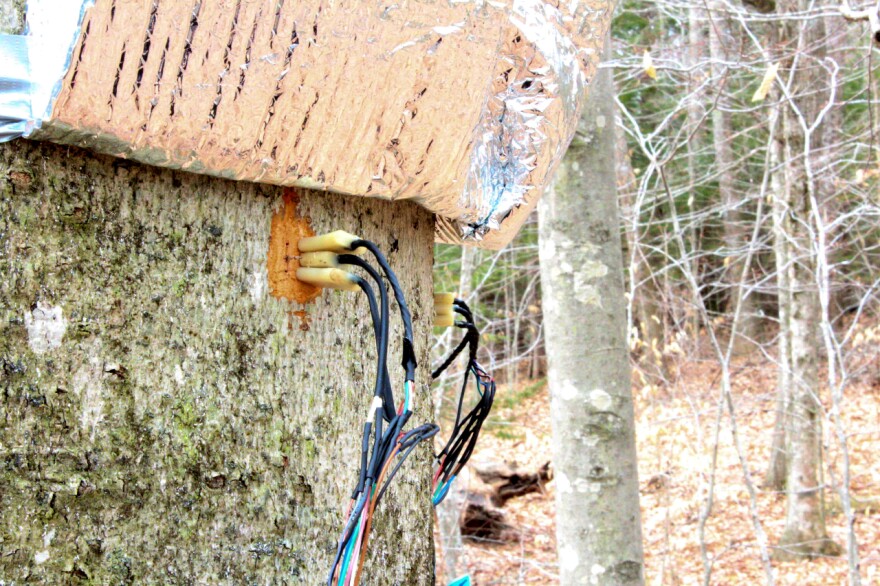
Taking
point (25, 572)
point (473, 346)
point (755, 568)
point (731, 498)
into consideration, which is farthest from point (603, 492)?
point (731, 498)

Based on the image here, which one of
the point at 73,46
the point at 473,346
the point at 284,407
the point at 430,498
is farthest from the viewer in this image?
the point at 473,346

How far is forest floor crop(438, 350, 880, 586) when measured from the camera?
5.42m

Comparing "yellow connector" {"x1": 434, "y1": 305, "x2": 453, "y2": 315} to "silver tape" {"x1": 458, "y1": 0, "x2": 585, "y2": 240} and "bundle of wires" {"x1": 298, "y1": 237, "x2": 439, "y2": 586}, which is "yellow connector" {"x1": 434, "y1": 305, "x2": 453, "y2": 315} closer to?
"silver tape" {"x1": 458, "y1": 0, "x2": 585, "y2": 240}

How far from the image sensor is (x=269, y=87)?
77 centimetres

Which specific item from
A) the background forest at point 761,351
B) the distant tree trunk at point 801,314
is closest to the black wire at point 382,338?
the background forest at point 761,351

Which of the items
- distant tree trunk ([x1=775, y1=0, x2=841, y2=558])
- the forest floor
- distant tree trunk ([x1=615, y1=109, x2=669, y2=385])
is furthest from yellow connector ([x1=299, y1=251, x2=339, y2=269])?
distant tree trunk ([x1=775, y1=0, x2=841, y2=558])

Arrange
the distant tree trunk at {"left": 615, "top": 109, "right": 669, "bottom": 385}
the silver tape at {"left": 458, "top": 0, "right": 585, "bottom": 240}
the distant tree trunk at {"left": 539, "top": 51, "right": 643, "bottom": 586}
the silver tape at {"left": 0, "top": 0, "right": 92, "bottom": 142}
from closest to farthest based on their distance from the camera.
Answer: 1. the silver tape at {"left": 0, "top": 0, "right": 92, "bottom": 142}
2. the silver tape at {"left": 458, "top": 0, "right": 585, "bottom": 240}
3. the distant tree trunk at {"left": 539, "top": 51, "right": 643, "bottom": 586}
4. the distant tree trunk at {"left": 615, "top": 109, "right": 669, "bottom": 385}

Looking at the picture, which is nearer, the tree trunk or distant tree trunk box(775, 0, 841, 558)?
the tree trunk

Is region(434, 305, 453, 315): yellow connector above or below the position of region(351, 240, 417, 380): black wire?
above

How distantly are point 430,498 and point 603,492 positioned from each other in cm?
164

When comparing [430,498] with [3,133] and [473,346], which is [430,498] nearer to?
[473,346]

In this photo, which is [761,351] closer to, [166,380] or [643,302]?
[643,302]

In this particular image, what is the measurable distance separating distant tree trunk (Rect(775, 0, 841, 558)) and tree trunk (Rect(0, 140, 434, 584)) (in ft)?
16.2

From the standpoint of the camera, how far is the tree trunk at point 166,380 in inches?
28.7
